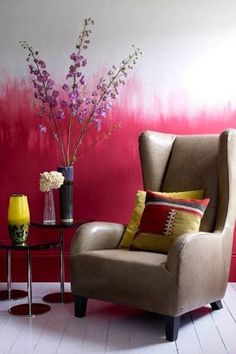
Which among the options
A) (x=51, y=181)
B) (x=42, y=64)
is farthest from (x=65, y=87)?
(x=51, y=181)

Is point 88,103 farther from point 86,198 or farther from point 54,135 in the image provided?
point 86,198

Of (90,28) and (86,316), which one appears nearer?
(86,316)

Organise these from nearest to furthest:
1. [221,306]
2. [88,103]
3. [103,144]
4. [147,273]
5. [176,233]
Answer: [147,273] < [176,233] < [221,306] < [88,103] < [103,144]

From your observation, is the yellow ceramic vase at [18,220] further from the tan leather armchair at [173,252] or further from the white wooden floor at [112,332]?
the white wooden floor at [112,332]

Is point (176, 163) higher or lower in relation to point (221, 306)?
higher

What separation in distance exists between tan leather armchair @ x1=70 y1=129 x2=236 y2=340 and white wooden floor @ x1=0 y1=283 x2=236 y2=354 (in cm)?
10

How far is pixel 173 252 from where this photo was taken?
9.35 feet

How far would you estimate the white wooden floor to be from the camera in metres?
2.78

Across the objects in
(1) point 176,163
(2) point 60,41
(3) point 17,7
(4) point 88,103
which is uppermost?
(3) point 17,7

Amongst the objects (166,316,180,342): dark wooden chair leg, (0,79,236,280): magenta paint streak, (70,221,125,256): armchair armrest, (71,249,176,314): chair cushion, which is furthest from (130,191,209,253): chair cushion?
(0,79,236,280): magenta paint streak

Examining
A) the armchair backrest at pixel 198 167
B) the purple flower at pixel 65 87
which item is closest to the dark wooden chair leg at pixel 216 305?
the armchair backrest at pixel 198 167

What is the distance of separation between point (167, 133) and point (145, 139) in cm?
44

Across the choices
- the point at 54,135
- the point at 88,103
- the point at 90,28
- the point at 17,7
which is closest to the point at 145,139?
the point at 88,103

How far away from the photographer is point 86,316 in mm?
3297
